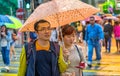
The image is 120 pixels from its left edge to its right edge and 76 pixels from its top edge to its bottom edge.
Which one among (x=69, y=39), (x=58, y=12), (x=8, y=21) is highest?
(x=58, y=12)

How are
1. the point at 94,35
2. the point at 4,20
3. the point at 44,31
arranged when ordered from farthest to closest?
the point at 4,20, the point at 94,35, the point at 44,31

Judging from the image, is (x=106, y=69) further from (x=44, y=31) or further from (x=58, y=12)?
(x=44, y=31)

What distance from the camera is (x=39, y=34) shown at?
4.81m

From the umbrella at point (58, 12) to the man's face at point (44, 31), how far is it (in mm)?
Answer: 673

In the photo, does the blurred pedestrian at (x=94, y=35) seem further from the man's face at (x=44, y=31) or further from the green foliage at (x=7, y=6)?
the green foliage at (x=7, y=6)

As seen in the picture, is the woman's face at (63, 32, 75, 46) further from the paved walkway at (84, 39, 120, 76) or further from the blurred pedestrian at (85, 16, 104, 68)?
the blurred pedestrian at (85, 16, 104, 68)

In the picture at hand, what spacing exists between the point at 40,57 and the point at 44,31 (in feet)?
1.04

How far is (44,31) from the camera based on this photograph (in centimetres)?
477

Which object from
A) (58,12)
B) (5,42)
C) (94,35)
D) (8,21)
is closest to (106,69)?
(94,35)

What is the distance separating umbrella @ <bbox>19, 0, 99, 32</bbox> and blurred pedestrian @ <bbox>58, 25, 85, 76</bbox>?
1.24 ft

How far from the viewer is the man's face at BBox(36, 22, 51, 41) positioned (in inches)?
188

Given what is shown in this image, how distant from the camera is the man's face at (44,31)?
4773 millimetres

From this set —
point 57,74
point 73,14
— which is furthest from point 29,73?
point 73,14

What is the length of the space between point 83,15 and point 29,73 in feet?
A: 5.96
